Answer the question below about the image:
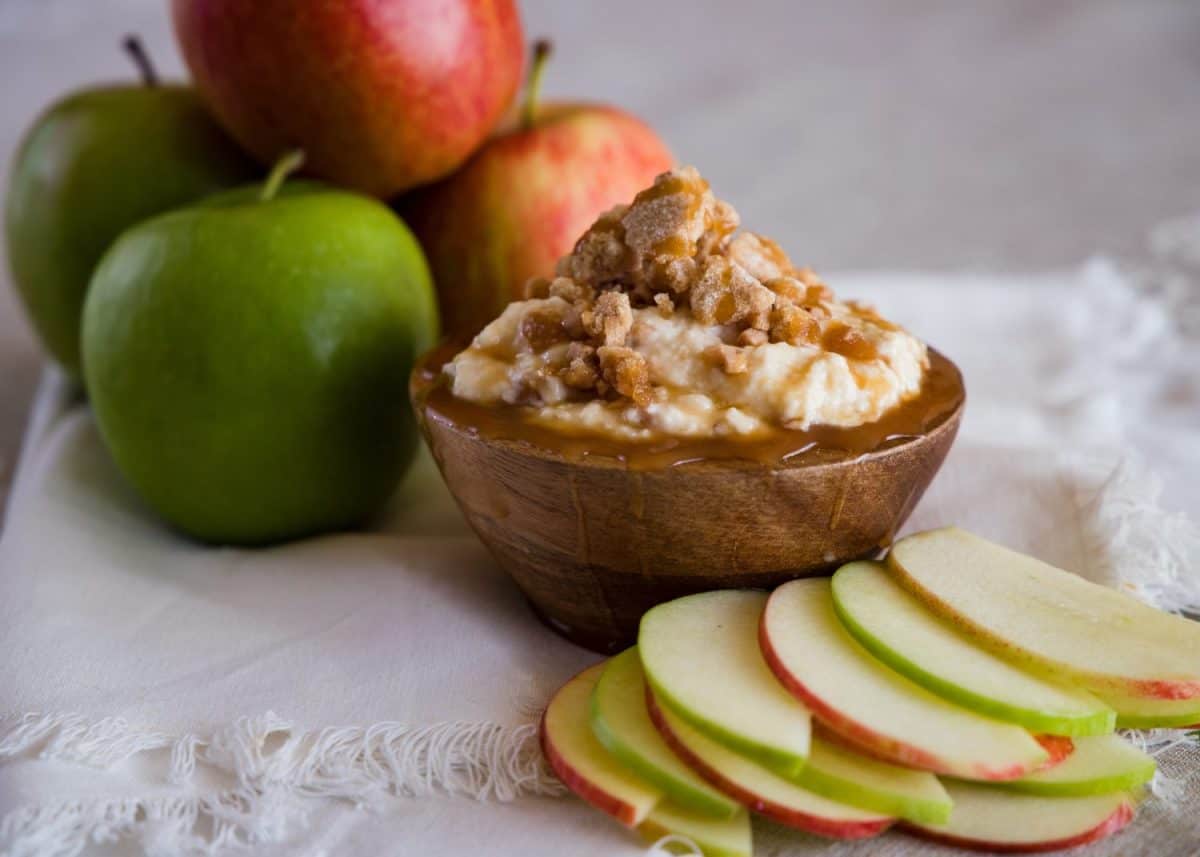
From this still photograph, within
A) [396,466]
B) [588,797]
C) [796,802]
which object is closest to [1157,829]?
[796,802]

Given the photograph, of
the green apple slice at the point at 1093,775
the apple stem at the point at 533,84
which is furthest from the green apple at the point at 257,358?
the green apple slice at the point at 1093,775

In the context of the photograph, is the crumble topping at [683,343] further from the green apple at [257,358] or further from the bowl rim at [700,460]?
the green apple at [257,358]

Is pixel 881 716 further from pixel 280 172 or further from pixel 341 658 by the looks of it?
pixel 280 172

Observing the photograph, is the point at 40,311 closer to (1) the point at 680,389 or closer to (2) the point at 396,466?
(2) the point at 396,466

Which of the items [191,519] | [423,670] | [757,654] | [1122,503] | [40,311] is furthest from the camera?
A: [40,311]

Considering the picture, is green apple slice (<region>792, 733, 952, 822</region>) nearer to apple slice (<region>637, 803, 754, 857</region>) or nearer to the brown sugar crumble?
apple slice (<region>637, 803, 754, 857</region>)

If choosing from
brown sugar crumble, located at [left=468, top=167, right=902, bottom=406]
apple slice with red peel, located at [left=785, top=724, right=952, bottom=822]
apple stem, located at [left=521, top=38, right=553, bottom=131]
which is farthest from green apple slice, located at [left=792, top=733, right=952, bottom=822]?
apple stem, located at [left=521, top=38, right=553, bottom=131]
